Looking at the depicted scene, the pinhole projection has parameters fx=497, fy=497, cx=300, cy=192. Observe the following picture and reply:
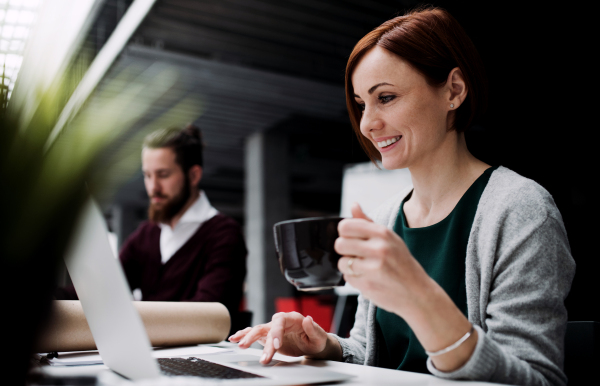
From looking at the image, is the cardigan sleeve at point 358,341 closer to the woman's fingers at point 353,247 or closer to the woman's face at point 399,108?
the woman's face at point 399,108

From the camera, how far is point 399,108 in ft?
3.69

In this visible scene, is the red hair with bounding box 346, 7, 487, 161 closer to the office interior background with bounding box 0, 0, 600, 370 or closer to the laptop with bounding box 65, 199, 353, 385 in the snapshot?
the office interior background with bounding box 0, 0, 600, 370

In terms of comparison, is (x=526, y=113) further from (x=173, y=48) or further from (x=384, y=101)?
(x=173, y=48)

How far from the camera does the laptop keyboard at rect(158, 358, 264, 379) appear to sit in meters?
0.75

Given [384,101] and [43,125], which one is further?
[384,101]

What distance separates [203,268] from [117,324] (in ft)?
5.50

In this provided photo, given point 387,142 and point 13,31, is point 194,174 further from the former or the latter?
point 13,31

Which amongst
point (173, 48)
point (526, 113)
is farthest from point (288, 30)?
point (526, 113)

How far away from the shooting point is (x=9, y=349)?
0.47 m

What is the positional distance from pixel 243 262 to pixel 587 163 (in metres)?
2.92

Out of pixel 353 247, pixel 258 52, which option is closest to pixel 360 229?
pixel 353 247

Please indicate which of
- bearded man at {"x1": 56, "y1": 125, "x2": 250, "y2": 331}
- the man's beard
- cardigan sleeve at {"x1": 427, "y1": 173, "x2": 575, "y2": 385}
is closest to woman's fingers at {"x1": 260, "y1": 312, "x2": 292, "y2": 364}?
cardigan sleeve at {"x1": 427, "y1": 173, "x2": 575, "y2": 385}

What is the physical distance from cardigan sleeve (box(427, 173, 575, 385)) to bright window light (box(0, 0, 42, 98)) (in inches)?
26.2

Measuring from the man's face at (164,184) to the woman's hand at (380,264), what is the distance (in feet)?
6.30
